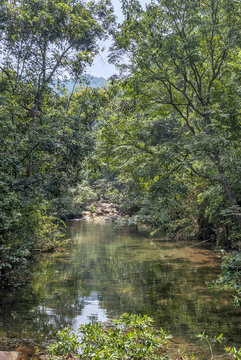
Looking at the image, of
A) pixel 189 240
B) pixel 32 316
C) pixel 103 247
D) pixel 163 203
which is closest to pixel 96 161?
pixel 163 203

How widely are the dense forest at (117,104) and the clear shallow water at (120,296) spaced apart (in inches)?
59.1

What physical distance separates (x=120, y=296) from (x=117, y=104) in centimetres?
759

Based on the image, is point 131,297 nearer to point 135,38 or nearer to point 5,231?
point 5,231

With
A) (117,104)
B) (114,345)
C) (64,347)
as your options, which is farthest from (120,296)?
(117,104)

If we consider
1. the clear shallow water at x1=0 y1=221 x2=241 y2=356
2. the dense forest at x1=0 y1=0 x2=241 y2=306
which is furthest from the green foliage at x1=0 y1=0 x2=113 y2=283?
the clear shallow water at x1=0 y1=221 x2=241 y2=356

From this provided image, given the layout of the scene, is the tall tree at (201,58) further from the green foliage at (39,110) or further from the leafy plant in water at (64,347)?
the leafy plant in water at (64,347)

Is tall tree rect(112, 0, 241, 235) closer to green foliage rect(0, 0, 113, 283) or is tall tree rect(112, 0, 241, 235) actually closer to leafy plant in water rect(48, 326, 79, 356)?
green foliage rect(0, 0, 113, 283)

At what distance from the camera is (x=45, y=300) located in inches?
350

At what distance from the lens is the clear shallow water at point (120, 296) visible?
7051 millimetres

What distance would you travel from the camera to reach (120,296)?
9.41 metres

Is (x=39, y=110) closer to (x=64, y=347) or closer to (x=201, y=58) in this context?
(x=201, y=58)

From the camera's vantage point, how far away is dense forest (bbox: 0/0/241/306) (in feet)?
27.7

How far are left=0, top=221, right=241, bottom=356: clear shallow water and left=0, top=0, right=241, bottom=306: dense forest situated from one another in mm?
1500

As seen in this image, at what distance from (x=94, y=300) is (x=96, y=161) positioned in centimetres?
485
